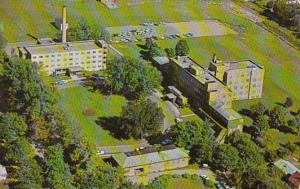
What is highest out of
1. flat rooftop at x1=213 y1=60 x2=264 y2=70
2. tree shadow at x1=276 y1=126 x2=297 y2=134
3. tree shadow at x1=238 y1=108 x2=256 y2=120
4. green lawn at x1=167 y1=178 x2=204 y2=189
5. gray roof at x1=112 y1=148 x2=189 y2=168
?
flat rooftop at x1=213 y1=60 x2=264 y2=70

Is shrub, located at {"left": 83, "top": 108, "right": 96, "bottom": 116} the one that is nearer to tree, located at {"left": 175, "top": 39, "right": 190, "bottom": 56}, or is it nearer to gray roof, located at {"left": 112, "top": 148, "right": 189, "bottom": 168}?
gray roof, located at {"left": 112, "top": 148, "right": 189, "bottom": 168}

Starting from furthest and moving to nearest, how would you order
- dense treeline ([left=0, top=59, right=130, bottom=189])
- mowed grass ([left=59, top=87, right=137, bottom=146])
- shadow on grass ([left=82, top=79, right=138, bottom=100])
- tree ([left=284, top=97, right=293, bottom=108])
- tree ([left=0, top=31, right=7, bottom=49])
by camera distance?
tree ([left=0, top=31, right=7, bottom=49]) → shadow on grass ([left=82, top=79, right=138, bottom=100]) → tree ([left=284, top=97, right=293, bottom=108]) → mowed grass ([left=59, top=87, right=137, bottom=146]) → dense treeline ([left=0, top=59, right=130, bottom=189])

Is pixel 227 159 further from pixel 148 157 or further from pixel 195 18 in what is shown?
pixel 195 18

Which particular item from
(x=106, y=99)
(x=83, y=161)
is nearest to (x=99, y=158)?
(x=83, y=161)

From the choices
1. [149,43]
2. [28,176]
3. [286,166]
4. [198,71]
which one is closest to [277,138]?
[286,166]

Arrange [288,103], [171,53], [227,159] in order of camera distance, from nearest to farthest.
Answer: [227,159] < [288,103] < [171,53]

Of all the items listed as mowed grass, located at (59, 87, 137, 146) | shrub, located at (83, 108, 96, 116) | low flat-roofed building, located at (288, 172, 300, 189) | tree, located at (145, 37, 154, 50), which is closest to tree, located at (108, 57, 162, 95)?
mowed grass, located at (59, 87, 137, 146)

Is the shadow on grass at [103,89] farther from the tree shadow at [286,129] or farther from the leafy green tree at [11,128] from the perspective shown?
the tree shadow at [286,129]
